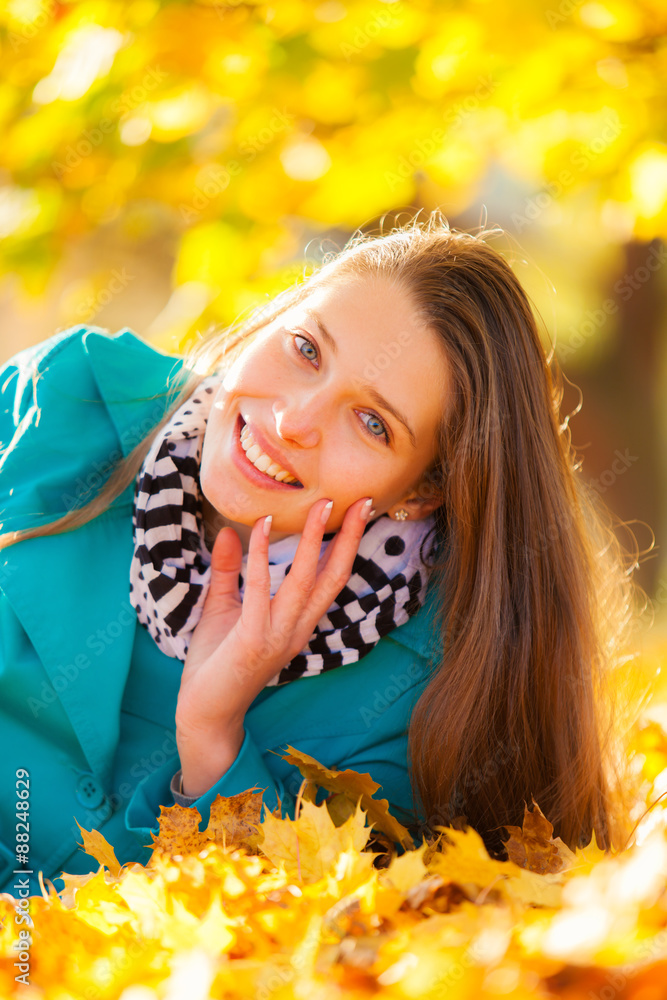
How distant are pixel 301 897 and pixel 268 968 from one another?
0.54ft

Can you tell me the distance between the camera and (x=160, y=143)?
200cm

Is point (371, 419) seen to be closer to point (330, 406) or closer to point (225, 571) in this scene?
point (330, 406)

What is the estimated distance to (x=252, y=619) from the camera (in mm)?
1784

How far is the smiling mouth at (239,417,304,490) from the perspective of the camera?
5.77ft

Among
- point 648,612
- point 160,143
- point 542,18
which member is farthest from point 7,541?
point 648,612

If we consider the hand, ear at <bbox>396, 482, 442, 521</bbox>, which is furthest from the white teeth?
ear at <bbox>396, 482, 442, 521</bbox>

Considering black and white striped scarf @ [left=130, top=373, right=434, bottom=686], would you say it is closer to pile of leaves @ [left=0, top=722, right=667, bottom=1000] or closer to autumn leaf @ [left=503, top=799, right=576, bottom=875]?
autumn leaf @ [left=503, top=799, right=576, bottom=875]

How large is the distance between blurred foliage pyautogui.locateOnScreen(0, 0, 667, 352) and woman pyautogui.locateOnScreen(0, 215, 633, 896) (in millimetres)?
210

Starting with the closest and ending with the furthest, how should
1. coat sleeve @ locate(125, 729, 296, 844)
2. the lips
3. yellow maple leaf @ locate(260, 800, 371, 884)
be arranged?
yellow maple leaf @ locate(260, 800, 371, 884), coat sleeve @ locate(125, 729, 296, 844), the lips

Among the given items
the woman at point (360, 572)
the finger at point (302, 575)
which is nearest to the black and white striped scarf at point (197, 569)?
the woman at point (360, 572)

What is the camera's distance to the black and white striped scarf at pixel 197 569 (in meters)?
1.90

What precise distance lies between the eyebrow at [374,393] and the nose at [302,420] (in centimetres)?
11

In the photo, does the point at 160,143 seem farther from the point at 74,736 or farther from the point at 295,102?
the point at 74,736

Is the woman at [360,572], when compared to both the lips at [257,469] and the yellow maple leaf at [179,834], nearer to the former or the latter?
the lips at [257,469]
